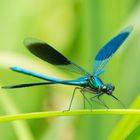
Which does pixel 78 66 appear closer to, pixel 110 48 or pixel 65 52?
pixel 110 48

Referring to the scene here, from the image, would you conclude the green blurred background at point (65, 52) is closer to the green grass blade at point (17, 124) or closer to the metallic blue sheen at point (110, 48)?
the green grass blade at point (17, 124)

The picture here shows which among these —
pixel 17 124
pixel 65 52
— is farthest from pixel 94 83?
pixel 65 52

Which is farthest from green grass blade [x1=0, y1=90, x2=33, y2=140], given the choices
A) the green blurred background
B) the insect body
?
the insect body

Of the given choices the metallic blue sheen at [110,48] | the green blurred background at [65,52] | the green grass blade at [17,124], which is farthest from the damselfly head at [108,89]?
the green grass blade at [17,124]

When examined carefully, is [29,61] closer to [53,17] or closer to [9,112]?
[9,112]

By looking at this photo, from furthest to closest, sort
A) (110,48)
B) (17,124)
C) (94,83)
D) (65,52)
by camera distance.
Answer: (65,52) → (17,124) → (94,83) → (110,48)

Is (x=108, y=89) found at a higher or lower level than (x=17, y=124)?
higher

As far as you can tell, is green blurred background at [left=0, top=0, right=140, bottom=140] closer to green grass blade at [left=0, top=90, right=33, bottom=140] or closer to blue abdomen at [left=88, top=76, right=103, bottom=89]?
green grass blade at [left=0, top=90, right=33, bottom=140]

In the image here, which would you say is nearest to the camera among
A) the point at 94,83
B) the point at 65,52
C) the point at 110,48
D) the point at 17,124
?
the point at 110,48
